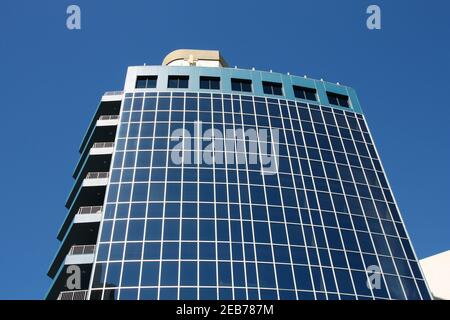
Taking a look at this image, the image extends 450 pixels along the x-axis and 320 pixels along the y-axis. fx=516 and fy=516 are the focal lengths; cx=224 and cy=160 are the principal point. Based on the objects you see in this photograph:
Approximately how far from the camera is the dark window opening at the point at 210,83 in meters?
61.4

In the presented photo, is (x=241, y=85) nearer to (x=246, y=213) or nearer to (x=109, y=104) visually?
(x=109, y=104)

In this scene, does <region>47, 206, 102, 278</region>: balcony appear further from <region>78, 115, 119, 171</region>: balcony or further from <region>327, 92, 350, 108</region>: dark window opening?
<region>327, 92, 350, 108</region>: dark window opening

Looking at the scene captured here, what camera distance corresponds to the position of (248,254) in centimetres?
A: 4412

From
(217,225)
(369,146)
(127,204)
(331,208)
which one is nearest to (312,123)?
(369,146)

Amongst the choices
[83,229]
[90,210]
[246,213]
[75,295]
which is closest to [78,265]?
[75,295]

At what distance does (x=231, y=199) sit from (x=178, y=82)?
1953 cm

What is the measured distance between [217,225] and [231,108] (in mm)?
17154

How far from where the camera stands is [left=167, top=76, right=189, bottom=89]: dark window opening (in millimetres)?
61250

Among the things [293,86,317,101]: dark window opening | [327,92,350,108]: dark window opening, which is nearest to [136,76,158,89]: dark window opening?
[293,86,317,101]: dark window opening

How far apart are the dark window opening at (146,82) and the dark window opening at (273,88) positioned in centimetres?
1318

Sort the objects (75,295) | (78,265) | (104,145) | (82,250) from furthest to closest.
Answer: (104,145) < (82,250) < (78,265) < (75,295)

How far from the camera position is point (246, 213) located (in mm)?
47562
